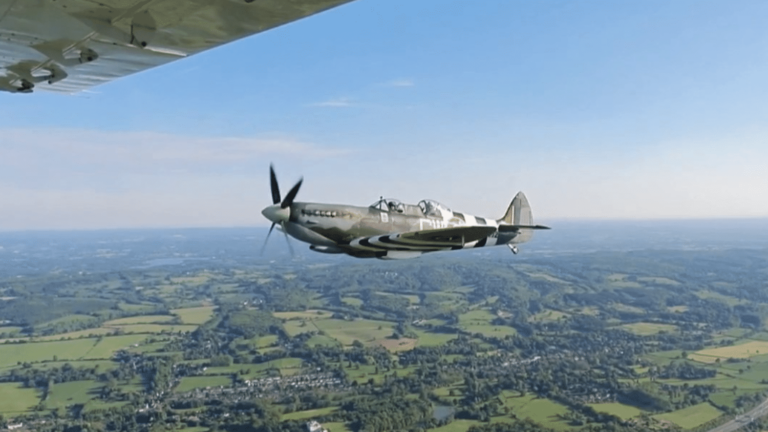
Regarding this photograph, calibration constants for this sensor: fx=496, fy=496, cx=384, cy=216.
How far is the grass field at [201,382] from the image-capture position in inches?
1275

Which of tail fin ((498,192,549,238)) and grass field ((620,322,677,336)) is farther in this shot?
grass field ((620,322,677,336))

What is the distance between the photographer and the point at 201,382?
33.4 meters

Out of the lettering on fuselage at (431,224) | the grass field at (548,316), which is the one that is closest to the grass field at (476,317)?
the grass field at (548,316)

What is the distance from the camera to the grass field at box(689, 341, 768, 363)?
4109 centimetres

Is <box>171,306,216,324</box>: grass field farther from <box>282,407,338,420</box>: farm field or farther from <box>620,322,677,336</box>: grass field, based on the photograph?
<box>620,322,677,336</box>: grass field

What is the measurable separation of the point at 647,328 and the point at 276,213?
54507mm

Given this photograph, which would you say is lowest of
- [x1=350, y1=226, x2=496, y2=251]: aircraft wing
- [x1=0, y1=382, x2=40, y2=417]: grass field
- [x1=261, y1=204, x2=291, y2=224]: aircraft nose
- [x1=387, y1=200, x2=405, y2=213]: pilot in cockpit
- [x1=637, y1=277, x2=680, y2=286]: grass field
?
[x1=0, y1=382, x2=40, y2=417]: grass field

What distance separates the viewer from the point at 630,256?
104 m

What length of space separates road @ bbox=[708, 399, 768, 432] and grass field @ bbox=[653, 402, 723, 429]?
0.83 m

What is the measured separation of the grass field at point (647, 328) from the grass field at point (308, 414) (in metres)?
35.7

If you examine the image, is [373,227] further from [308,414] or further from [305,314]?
[305,314]

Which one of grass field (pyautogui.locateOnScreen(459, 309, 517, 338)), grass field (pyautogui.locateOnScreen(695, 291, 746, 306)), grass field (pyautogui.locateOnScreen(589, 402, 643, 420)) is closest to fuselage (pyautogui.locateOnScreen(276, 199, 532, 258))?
grass field (pyautogui.locateOnScreen(589, 402, 643, 420))

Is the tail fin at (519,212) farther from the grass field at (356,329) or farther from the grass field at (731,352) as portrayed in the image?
the grass field at (731,352)

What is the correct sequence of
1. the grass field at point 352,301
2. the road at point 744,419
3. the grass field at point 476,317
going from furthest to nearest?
the grass field at point 352,301 < the grass field at point 476,317 < the road at point 744,419
